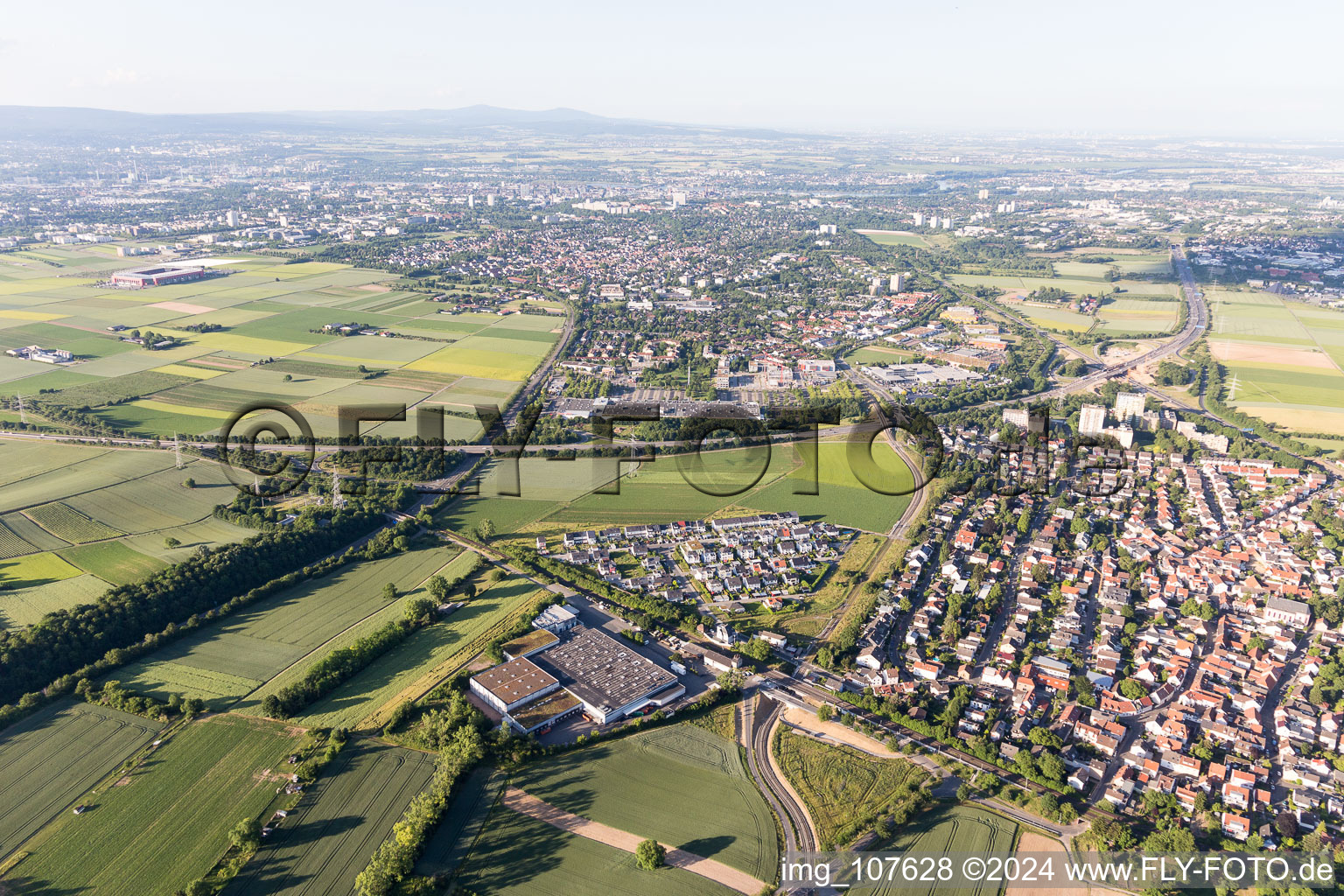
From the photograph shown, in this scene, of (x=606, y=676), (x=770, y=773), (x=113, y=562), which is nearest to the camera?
(x=770, y=773)

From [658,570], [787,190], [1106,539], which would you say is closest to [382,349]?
[658,570]

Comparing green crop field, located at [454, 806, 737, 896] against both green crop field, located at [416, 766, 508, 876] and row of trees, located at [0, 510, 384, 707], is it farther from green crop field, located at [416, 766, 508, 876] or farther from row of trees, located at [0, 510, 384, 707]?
row of trees, located at [0, 510, 384, 707]

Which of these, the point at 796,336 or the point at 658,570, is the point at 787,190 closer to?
the point at 796,336

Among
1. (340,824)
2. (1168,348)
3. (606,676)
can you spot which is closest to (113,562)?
(340,824)

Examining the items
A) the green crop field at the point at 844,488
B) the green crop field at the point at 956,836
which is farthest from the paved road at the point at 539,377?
the green crop field at the point at 956,836

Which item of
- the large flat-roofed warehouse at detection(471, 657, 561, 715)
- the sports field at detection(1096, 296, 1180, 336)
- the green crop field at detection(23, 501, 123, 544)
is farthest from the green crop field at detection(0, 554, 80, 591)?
the sports field at detection(1096, 296, 1180, 336)

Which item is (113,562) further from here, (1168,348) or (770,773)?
(1168,348)
